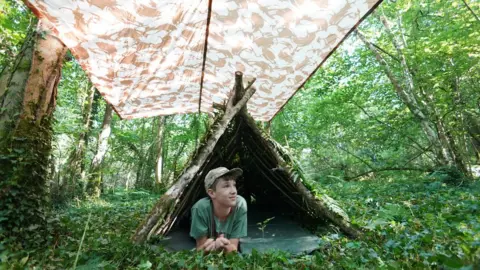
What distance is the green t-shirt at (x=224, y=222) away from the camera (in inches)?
115

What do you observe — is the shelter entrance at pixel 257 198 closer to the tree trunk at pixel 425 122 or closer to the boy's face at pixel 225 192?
the boy's face at pixel 225 192

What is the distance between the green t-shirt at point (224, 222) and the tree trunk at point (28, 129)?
1.47 m

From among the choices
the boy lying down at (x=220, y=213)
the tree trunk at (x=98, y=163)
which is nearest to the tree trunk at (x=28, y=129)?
the boy lying down at (x=220, y=213)

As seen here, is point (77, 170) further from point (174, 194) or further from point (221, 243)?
point (221, 243)

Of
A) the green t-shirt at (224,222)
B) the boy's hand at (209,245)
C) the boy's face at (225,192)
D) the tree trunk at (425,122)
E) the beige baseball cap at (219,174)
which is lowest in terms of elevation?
the boy's hand at (209,245)

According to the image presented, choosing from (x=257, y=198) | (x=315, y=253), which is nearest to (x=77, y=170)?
(x=257, y=198)

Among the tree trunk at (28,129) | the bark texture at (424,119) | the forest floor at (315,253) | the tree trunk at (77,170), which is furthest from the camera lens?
the tree trunk at (77,170)

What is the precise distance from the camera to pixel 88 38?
3480mm

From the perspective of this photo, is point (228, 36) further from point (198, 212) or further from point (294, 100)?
point (294, 100)

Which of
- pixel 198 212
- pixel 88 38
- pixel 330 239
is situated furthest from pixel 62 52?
pixel 330 239

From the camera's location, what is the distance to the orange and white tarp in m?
3.13

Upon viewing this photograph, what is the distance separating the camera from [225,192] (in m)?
2.79

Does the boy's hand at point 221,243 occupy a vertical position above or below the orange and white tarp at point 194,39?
below

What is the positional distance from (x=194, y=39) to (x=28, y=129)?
2.32 m
